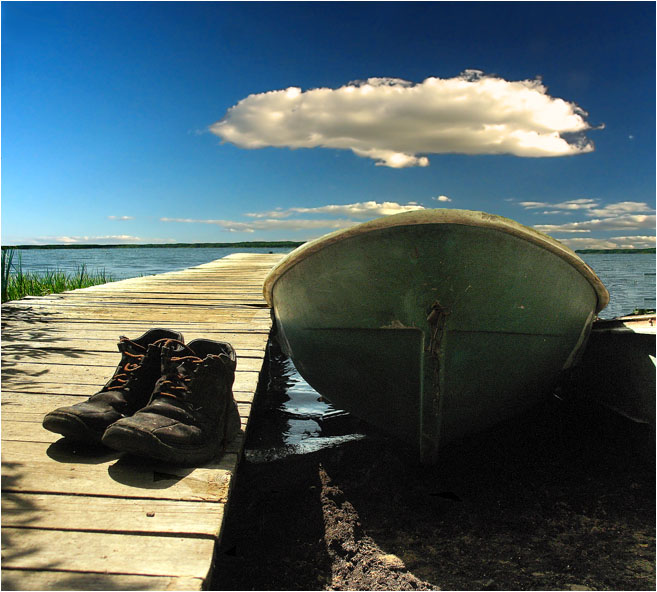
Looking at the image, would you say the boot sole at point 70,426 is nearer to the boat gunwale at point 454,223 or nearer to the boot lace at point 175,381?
the boot lace at point 175,381

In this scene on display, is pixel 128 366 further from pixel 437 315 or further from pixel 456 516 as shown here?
pixel 456 516

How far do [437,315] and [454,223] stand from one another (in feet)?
1.49

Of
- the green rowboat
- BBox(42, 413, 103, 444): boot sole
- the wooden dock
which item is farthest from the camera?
the green rowboat


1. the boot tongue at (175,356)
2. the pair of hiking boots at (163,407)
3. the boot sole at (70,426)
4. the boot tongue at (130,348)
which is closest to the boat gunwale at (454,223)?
the pair of hiking boots at (163,407)

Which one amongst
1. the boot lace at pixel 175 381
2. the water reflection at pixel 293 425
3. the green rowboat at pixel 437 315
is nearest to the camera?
the boot lace at pixel 175 381

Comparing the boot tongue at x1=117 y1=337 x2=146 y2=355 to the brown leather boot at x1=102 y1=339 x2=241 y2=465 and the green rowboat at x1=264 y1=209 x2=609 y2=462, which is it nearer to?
the brown leather boot at x1=102 y1=339 x2=241 y2=465

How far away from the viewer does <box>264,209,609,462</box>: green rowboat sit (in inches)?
92.7

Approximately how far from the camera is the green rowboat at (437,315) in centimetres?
236

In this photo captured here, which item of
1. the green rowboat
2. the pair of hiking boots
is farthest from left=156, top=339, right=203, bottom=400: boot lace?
the green rowboat

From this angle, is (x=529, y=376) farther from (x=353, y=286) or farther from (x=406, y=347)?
(x=353, y=286)

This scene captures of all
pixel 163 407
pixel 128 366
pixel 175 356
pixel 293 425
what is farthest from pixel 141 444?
pixel 293 425

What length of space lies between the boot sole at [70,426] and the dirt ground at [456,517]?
2.63 ft

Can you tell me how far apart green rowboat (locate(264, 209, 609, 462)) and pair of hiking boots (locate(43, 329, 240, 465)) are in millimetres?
701

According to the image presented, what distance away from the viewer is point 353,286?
8.55ft
